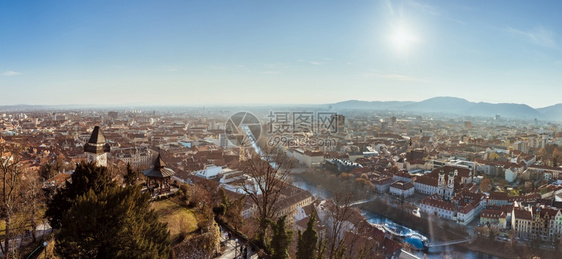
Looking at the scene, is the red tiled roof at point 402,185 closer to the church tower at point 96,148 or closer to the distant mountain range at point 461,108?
the church tower at point 96,148

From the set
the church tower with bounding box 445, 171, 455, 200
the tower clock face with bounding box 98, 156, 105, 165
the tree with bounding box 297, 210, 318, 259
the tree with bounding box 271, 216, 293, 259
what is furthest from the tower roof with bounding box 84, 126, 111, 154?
the church tower with bounding box 445, 171, 455, 200

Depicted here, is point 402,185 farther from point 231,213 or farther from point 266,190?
point 266,190

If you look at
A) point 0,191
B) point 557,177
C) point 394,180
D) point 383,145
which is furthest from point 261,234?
point 383,145

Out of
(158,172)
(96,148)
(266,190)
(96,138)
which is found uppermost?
(96,138)

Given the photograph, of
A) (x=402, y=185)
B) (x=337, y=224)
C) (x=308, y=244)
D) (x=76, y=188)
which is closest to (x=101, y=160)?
(x=76, y=188)

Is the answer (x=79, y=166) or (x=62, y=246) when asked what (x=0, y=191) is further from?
(x=62, y=246)

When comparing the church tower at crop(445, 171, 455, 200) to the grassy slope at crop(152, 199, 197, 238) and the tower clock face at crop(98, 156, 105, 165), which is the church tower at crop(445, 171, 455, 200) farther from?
the tower clock face at crop(98, 156, 105, 165)

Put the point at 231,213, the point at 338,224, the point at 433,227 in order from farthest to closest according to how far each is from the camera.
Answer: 1. the point at 433,227
2. the point at 338,224
3. the point at 231,213

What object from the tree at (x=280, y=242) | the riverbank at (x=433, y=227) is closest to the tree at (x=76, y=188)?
Result: the tree at (x=280, y=242)
